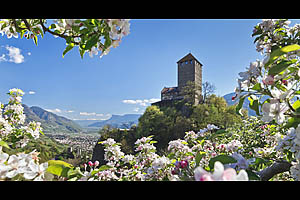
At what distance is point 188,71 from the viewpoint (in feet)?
87.9

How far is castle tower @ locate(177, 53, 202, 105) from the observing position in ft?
86.3

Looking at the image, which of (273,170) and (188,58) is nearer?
(273,170)

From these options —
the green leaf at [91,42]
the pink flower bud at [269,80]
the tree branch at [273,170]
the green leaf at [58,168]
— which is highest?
the green leaf at [91,42]

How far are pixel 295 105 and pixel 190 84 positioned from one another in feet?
78.1

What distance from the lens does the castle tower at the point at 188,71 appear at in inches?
1036

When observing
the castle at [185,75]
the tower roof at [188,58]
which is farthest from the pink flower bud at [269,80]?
the tower roof at [188,58]

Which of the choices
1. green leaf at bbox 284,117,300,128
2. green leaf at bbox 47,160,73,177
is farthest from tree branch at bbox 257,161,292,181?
green leaf at bbox 47,160,73,177

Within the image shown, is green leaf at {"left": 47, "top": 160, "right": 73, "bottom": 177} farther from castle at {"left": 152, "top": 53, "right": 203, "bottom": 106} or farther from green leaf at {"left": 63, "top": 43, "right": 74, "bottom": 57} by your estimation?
castle at {"left": 152, "top": 53, "right": 203, "bottom": 106}

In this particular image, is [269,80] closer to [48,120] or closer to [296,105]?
[296,105]

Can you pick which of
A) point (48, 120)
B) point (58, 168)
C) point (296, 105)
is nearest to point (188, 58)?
point (296, 105)

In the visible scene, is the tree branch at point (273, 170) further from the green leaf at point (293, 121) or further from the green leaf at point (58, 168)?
the green leaf at point (58, 168)
